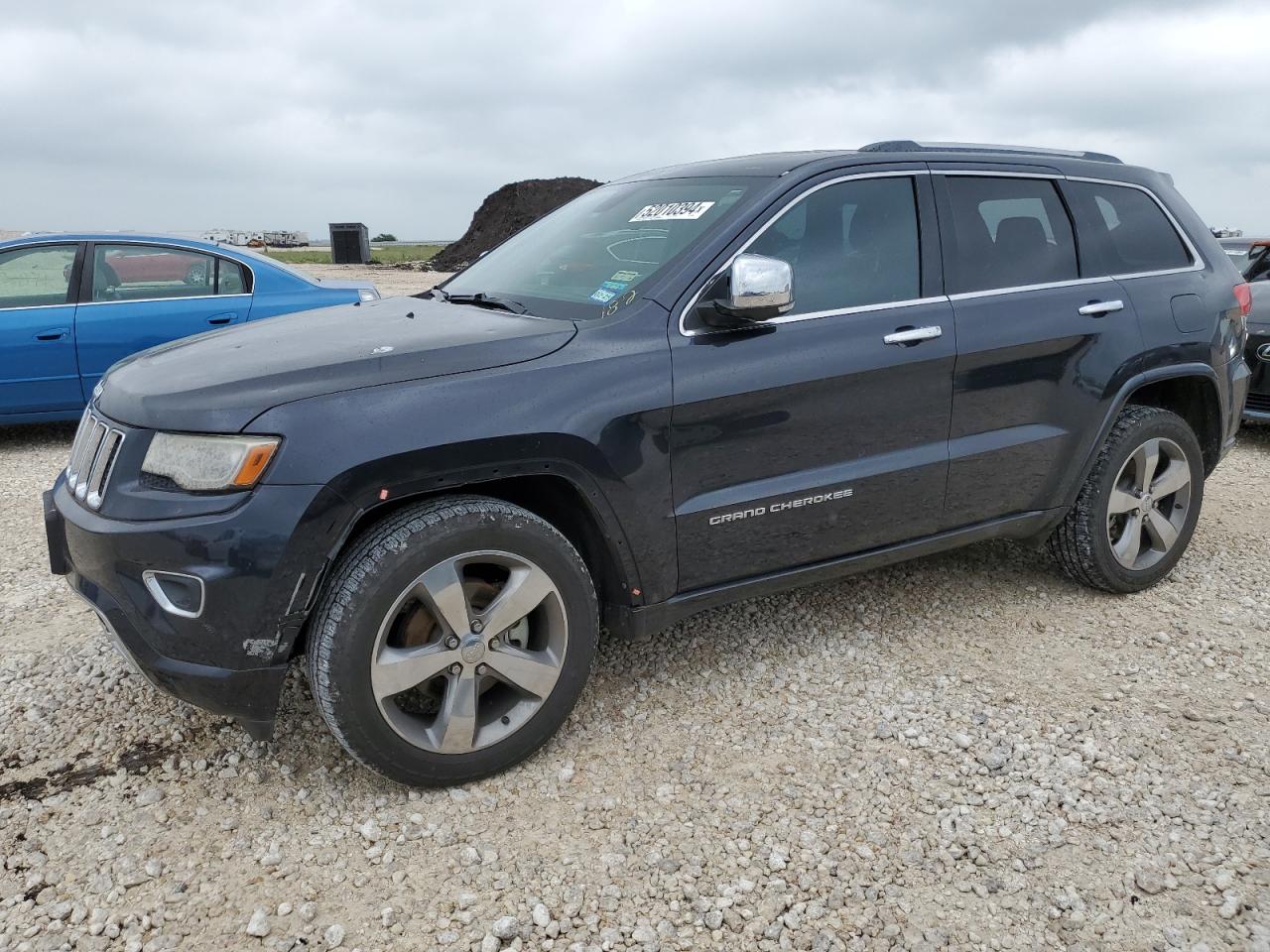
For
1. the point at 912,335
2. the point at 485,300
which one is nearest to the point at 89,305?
the point at 485,300

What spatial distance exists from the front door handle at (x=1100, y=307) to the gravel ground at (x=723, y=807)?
4.07 feet

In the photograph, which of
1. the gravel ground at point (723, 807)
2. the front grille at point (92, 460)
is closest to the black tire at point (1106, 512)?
the gravel ground at point (723, 807)

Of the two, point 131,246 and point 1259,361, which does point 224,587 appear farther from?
point 1259,361

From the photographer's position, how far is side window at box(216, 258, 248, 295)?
277 inches

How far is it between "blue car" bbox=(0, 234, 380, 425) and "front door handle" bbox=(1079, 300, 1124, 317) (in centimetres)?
443

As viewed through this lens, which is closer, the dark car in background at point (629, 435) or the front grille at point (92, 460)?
the dark car in background at point (629, 435)

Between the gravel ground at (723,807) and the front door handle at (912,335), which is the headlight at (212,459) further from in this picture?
the front door handle at (912,335)

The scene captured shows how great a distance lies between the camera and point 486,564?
281 cm

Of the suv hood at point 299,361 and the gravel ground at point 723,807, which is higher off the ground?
the suv hood at point 299,361

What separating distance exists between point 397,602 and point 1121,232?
331cm

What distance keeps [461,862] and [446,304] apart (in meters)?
1.89

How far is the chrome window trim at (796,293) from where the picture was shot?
9.78ft

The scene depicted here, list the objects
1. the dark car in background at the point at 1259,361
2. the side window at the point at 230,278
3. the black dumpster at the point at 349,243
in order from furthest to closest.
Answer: the black dumpster at the point at 349,243
the side window at the point at 230,278
the dark car in background at the point at 1259,361

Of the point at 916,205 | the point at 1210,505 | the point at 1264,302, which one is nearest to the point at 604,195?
the point at 916,205
